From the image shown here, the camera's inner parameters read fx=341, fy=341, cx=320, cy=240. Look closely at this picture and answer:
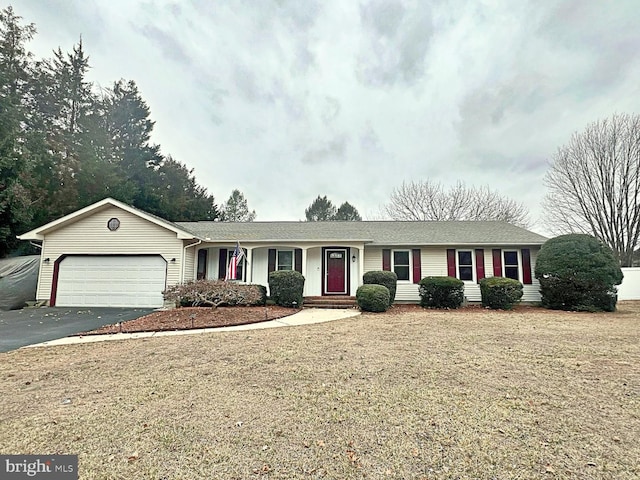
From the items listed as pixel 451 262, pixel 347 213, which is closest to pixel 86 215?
pixel 451 262

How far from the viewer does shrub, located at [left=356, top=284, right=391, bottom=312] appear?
12.0 m

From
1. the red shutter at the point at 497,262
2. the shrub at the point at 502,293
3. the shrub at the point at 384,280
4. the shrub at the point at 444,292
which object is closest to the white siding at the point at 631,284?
the red shutter at the point at 497,262

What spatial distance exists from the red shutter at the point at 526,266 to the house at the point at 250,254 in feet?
0.14

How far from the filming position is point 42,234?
13633 millimetres

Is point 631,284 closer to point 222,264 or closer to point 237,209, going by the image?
point 222,264

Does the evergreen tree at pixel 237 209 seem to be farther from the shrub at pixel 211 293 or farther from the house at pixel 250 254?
the shrub at pixel 211 293

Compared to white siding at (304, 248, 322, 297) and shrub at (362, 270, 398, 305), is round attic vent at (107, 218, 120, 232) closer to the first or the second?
white siding at (304, 248, 322, 297)

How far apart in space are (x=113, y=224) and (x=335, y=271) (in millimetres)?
9333

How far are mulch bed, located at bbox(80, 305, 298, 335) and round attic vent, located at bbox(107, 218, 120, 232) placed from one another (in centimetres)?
503

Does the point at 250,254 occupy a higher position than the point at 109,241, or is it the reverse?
the point at 109,241

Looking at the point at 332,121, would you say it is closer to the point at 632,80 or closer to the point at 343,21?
the point at 343,21

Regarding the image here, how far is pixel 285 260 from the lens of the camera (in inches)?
603

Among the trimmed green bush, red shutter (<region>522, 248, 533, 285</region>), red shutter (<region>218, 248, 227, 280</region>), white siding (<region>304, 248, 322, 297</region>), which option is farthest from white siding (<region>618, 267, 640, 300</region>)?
red shutter (<region>218, 248, 227, 280</region>)

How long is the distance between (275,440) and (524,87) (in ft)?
53.4
